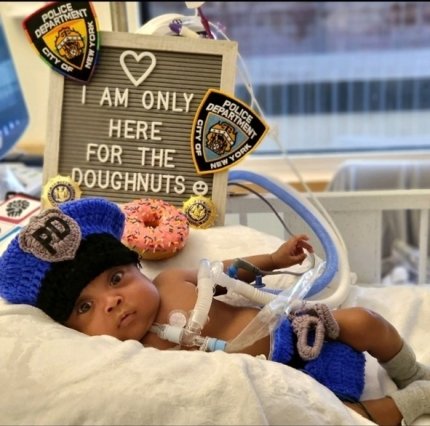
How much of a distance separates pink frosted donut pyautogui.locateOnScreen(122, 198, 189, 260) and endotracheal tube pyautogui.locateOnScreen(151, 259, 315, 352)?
0.12 m

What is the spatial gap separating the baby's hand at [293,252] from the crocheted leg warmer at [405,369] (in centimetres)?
22

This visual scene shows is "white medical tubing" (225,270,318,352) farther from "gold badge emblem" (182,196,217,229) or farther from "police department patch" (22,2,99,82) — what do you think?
"police department patch" (22,2,99,82)

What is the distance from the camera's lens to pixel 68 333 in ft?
2.65

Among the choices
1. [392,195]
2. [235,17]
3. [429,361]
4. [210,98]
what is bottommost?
[429,361]

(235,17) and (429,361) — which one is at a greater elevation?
(235,17)

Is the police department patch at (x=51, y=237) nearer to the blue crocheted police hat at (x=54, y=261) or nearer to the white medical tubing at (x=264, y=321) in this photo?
the blue crocheted police hat at (x=54, y=261)

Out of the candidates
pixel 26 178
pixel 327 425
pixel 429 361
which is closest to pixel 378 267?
pixel 429 361

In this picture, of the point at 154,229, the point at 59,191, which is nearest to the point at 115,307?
the point at 154,229

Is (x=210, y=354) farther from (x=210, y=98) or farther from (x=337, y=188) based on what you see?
(x=337, y=188)

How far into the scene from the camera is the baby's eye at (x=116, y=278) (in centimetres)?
90

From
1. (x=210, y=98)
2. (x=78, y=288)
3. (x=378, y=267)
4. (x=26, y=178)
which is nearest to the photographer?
(x=78, y=288)

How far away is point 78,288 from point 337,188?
1222 millimetres

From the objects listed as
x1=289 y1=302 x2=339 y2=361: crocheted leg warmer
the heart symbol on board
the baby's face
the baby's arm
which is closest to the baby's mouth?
the baby's face

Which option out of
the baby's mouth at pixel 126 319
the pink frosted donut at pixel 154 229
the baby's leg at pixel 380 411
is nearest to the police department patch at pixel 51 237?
the baby's mouth at pixel 126 319
